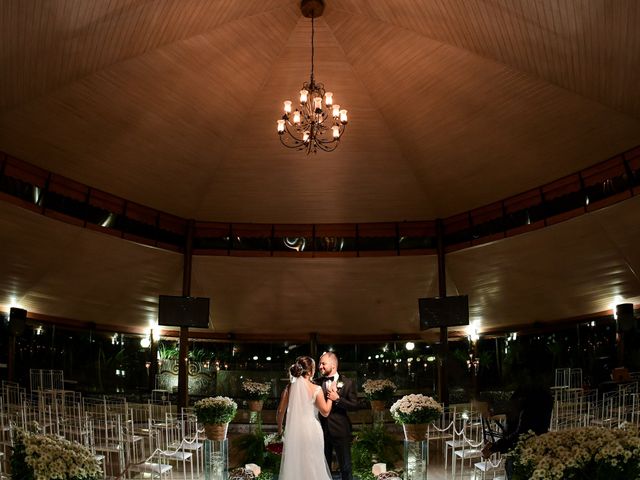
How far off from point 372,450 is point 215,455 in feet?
6.71

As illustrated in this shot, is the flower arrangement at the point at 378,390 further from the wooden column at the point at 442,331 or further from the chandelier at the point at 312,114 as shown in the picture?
the wooden column at the point at 442,331

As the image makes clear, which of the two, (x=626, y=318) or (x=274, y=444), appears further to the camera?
(x=626, y=318)

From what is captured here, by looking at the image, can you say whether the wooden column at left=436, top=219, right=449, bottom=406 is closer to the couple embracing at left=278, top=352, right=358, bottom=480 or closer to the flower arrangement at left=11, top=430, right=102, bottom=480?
the couple embracing at left=278, top=352, right=358, bottom=480

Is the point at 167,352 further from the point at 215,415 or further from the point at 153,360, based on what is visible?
the point at 215,415

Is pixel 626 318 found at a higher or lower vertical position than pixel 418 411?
higher

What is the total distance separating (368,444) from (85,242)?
8055mm

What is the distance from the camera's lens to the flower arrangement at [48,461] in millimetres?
3385

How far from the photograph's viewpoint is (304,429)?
6473 millimetres

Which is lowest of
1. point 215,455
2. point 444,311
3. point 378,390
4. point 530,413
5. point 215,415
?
point 215,455

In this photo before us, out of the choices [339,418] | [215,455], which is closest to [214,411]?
[215,455]

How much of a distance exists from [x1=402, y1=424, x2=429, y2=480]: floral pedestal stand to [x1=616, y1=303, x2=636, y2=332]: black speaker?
8702mm

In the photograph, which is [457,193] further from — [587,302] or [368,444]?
[368,444]

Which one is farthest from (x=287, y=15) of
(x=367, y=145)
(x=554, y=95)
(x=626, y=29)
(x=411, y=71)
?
(x=626, y=29)

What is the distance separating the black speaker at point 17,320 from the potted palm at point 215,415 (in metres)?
8.28
